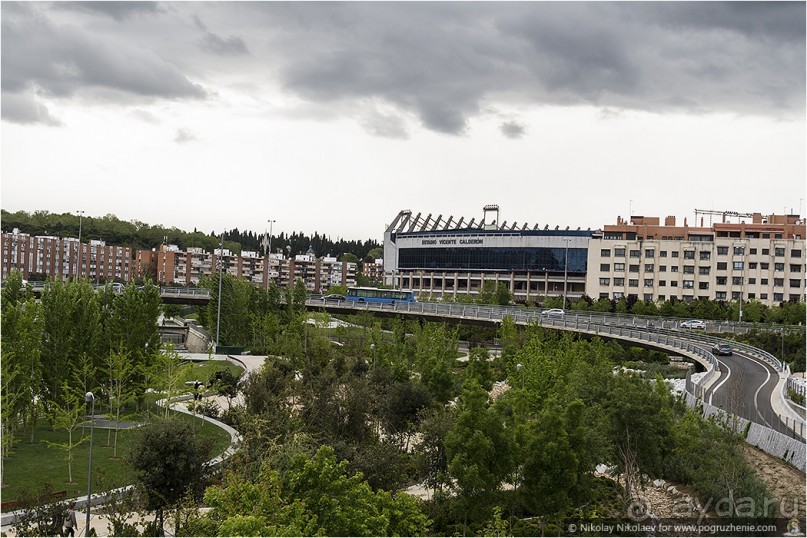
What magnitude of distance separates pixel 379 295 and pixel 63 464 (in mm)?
71709

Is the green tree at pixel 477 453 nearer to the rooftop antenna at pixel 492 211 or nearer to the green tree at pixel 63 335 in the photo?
the green tree at pixel 63 335

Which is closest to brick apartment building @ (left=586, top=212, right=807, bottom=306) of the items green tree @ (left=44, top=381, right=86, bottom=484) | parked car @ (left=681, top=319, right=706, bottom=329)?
parked car @ (left=681, top=319, right=706, bottom=329)

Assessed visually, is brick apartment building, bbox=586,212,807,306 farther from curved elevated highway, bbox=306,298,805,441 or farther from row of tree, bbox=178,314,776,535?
row of tree, bbox=178,314,776,535

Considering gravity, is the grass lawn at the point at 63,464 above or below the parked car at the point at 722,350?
below

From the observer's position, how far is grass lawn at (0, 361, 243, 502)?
2858cm

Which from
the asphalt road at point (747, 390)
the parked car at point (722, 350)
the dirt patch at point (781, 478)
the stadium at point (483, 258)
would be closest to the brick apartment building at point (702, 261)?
the stadium at point (483, 258)

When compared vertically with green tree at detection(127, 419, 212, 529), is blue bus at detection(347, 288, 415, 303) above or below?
above

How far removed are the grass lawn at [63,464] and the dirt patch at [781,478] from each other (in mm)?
21697

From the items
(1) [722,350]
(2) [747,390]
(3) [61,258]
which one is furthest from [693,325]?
(3) [61,258]

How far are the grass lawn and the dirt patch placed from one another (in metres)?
21.7

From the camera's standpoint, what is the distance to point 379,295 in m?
103

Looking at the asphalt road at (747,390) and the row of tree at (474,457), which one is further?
the asphalt road at (747,390)

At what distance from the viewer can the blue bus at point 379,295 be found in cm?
10106

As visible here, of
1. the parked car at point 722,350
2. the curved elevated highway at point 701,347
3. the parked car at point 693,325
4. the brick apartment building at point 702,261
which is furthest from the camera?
the brick apartment building at point 702,261
